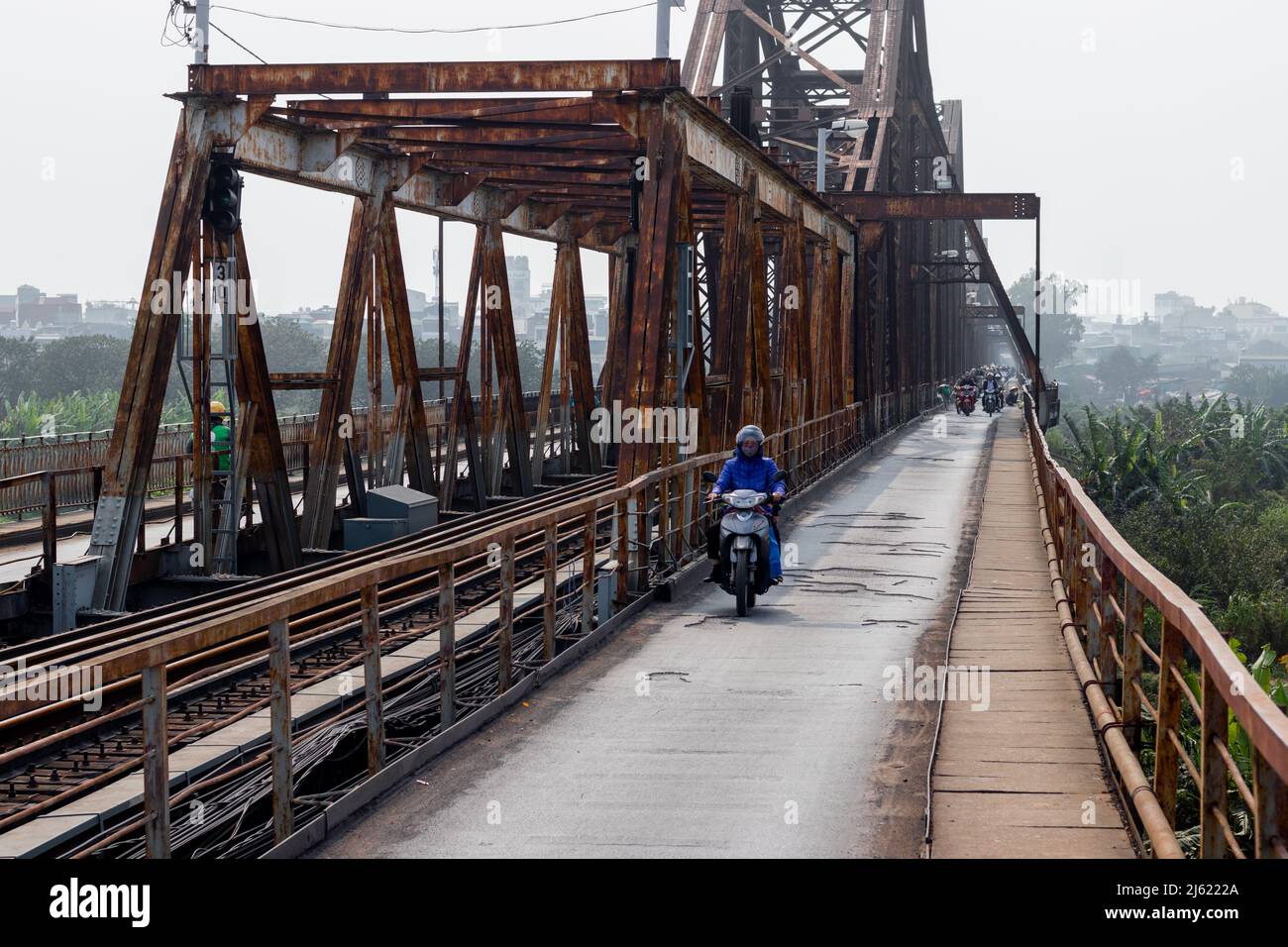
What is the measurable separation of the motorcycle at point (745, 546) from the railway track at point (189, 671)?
2150 millimetres

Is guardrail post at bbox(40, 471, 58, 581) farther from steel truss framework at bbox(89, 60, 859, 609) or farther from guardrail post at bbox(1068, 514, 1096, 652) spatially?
guardrail post at bbox(1068, 514, 1096, 652)

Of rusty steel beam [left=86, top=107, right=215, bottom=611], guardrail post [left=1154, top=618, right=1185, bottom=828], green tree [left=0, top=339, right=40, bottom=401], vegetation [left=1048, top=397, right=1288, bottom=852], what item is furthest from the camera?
green tree [left=0, top=339, right=40, bottom=401]

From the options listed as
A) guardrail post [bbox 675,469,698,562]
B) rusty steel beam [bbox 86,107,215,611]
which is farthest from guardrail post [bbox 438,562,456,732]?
rusty steel beam [bbox 86,107,215,611]

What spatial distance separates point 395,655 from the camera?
42.5 feet

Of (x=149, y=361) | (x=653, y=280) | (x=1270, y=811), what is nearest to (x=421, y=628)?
(x=1270, y=811)

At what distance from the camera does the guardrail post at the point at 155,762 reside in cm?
605

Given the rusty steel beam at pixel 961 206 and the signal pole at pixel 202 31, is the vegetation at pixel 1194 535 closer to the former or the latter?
the rusty steel beam at pixel 961 206

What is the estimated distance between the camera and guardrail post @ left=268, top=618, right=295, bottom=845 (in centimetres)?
698

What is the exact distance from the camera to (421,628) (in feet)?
31.0

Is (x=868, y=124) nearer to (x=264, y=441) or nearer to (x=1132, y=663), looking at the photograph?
(x=264, y=441)

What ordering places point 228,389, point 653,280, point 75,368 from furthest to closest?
point 75,368, point 228,389, point 653,280

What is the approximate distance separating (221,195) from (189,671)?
5397 mm

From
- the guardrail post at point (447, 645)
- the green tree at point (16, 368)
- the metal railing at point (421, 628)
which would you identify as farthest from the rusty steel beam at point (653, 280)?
the green tree at point (16, 368)
